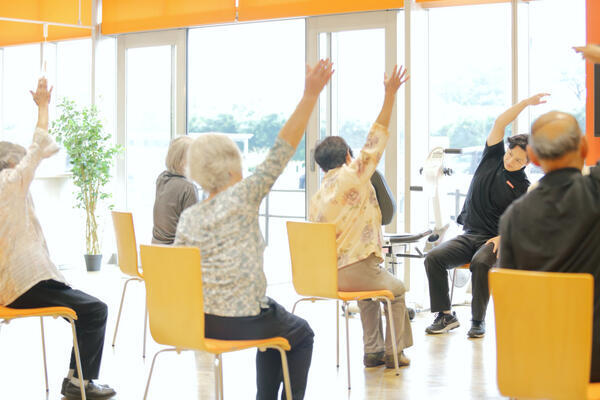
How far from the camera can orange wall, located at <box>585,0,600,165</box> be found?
5.35 metres

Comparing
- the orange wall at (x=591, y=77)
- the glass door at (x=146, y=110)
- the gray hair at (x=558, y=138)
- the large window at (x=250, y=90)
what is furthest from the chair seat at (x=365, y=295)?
the glass door at (x=146, y=110)

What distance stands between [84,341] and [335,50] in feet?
13.9

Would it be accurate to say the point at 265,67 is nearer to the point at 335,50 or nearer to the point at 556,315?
the point at 335,50

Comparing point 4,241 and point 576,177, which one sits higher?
point 576,177

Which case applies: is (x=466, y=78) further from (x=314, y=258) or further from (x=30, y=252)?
(x=30, y=252)

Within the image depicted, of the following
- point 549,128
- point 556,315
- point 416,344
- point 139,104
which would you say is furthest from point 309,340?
point 139,104

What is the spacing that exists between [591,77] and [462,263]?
5.83ft

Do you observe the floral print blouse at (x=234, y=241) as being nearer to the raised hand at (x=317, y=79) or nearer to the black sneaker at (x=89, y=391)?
the raised hand at (x=317, y=79)

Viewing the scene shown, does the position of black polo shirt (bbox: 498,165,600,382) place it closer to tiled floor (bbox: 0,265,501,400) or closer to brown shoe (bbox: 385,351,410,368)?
tiled floor (bbox: 0,265,501,400)

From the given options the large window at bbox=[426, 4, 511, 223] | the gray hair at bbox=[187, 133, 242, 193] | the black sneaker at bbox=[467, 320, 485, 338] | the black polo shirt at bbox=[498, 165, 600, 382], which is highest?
the large window at bbox=[426, 4, 511, 223]

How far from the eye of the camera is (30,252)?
133 inches

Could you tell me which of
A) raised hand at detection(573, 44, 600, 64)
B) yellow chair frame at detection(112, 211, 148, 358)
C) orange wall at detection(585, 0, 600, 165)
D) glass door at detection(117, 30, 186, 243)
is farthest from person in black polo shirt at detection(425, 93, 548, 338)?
glass door at detection(117, 30, 186, 243)

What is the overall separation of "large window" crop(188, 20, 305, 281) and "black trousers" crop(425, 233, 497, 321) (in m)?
2.71

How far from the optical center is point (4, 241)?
3322mm
